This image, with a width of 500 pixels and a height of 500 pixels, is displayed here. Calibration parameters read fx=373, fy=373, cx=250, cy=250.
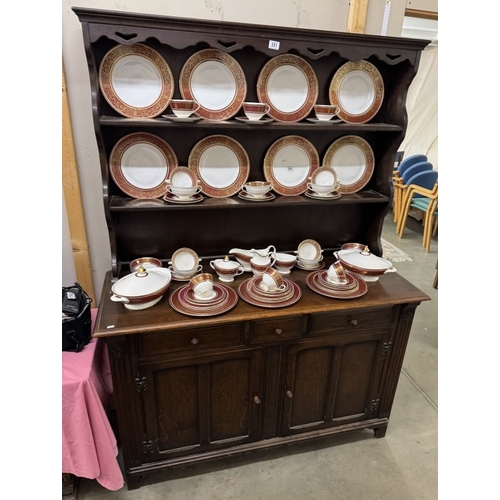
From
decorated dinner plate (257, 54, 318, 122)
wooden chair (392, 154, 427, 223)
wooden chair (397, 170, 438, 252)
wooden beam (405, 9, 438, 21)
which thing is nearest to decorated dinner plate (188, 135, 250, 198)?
decorated dinner plate (257, 54, 318, 122)

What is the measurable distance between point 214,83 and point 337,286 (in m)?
1.00

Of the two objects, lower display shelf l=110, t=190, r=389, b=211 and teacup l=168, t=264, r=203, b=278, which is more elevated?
lower display shelf l=110, t=190, r=389, b=211

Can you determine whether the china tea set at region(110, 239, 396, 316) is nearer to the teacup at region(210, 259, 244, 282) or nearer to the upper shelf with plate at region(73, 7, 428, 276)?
the teacup at region(210, 259, 244, 282)

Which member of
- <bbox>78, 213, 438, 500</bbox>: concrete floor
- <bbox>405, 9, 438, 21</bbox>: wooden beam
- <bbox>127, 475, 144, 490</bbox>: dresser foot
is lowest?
<bbox>78, 213, 438, 500</bbox>: concrete floor

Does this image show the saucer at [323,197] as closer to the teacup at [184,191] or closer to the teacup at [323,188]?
the teacup at [323,188]

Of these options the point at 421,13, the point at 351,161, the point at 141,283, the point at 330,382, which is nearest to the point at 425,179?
the point at 421,13

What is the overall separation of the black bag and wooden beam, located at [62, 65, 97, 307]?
248 millimetres

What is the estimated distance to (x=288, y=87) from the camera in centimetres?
165

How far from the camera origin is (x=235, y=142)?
65.9 inches

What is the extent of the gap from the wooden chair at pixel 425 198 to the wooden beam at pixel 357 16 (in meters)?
2.98

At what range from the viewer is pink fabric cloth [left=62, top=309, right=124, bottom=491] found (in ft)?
4.48

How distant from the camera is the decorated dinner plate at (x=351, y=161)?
1.80m

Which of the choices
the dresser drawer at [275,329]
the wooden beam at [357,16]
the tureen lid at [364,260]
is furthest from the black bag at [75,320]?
the wooden beam at [357,16]

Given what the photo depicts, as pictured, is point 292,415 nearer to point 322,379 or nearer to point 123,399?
point 322,379
